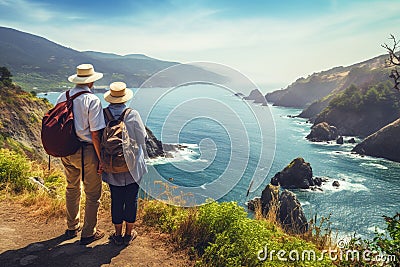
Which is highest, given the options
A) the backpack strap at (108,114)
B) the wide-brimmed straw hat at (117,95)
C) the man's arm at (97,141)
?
the wide-brimmed straw hat at (117,95)

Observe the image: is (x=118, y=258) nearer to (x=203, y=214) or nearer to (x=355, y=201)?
(x=203, y=214)

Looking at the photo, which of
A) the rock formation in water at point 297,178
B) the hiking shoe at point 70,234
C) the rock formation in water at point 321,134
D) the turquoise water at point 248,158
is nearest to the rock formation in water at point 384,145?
the turquoise water at point 248,158

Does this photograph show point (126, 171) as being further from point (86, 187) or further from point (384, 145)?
point (384, 145)

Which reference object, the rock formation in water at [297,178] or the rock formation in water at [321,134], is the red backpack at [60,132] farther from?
the rock formation in water at [321,134]

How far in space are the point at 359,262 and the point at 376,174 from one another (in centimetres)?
4753

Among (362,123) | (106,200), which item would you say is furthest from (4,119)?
(362,123)

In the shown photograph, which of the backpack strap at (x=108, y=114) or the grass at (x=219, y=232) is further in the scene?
the backpack strap at (x=108, y=114)

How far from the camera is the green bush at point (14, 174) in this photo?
625 cm

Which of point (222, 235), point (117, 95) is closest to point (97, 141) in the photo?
point (117, 95)

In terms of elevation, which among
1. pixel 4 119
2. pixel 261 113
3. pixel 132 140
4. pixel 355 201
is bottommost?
pixel 355 201

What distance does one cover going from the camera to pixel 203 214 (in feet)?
15.0

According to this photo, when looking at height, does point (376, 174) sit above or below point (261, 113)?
below

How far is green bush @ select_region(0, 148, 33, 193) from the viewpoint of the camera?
625cm

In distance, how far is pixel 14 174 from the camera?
643 centimetres
